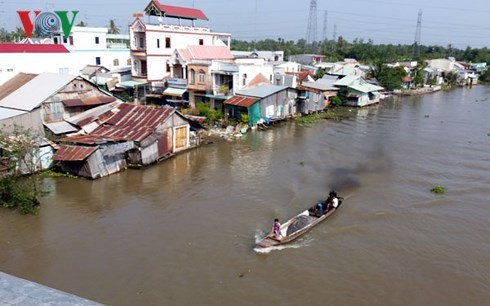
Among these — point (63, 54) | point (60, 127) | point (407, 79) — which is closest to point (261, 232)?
point (60, 127)

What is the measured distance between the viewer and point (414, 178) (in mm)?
20938

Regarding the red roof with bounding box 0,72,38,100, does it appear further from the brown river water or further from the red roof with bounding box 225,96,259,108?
the red roof with bounding box 225,96,259,108

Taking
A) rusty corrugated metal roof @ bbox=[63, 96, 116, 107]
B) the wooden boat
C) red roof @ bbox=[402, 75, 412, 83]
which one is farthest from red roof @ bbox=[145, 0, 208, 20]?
red roof @ bbox=[402, 75, 412, 83]

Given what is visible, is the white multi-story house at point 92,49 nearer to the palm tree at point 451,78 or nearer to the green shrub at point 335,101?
the green shrub at point 335,101

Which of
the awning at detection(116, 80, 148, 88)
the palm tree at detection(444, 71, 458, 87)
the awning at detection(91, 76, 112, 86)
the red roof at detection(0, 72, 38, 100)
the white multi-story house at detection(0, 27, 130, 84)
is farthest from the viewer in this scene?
the palm tree at detection(444, 71, 458, 87)

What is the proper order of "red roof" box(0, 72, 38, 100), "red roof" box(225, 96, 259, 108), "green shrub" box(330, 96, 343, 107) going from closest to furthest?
"red roof" box(0, 72, 38, 100)
"red roof" box(225, 96, 259, 108)
"green shrub" box(330, 96, 343, 107)

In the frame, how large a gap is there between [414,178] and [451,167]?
3.58m

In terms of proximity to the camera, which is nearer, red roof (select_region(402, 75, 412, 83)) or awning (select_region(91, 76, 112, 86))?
awning (select_region(91, 76, 112, 86))

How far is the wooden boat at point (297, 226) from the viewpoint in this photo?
13.6 meters

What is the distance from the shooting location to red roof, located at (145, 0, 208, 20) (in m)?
35.3

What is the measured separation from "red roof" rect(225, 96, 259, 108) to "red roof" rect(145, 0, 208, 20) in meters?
11.0

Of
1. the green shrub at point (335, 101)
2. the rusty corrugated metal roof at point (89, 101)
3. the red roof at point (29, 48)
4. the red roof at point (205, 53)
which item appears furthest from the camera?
the green shrub at point (335, 101)

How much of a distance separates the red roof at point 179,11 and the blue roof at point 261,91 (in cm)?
1050

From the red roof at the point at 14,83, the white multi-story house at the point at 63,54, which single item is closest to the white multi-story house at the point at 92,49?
the white multi-story house at the point at 63,54
